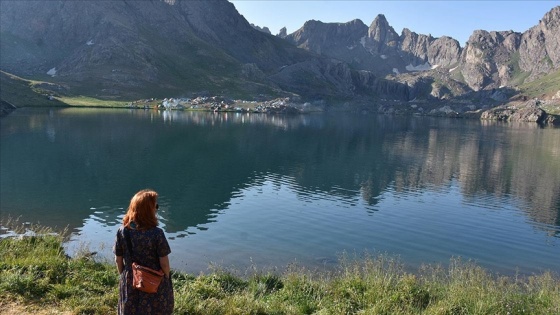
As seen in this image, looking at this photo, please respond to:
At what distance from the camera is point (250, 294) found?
17.4m

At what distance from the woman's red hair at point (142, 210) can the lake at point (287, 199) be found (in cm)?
1853

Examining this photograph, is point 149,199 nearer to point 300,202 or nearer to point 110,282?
point 110,282

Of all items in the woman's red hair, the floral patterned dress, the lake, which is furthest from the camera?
the lake

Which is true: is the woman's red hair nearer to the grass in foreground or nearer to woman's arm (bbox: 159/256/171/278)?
woman's arm (bbox: 159/256/171/278)

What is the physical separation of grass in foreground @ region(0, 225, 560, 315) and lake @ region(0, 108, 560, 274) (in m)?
9.02

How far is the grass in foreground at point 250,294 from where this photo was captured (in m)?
14.3

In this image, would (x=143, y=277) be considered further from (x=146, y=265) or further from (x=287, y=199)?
(x=287, y=199)

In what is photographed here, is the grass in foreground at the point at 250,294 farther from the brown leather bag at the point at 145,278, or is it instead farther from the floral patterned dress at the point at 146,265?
the brown leather bag at the point at 145,278

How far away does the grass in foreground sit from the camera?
14.3 meters

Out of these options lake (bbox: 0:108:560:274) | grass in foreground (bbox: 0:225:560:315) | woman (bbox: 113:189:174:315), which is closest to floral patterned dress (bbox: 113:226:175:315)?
woman (bbox: 113:189:174:315)

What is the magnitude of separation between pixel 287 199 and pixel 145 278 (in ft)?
147

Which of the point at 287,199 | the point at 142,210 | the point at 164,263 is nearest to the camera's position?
the point at 142,210

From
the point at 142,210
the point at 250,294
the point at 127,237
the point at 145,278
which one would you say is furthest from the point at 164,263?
the point at 250,294

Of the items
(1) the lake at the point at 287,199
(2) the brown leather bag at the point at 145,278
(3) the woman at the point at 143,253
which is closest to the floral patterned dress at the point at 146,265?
(3) the woman at the point at 143,253
